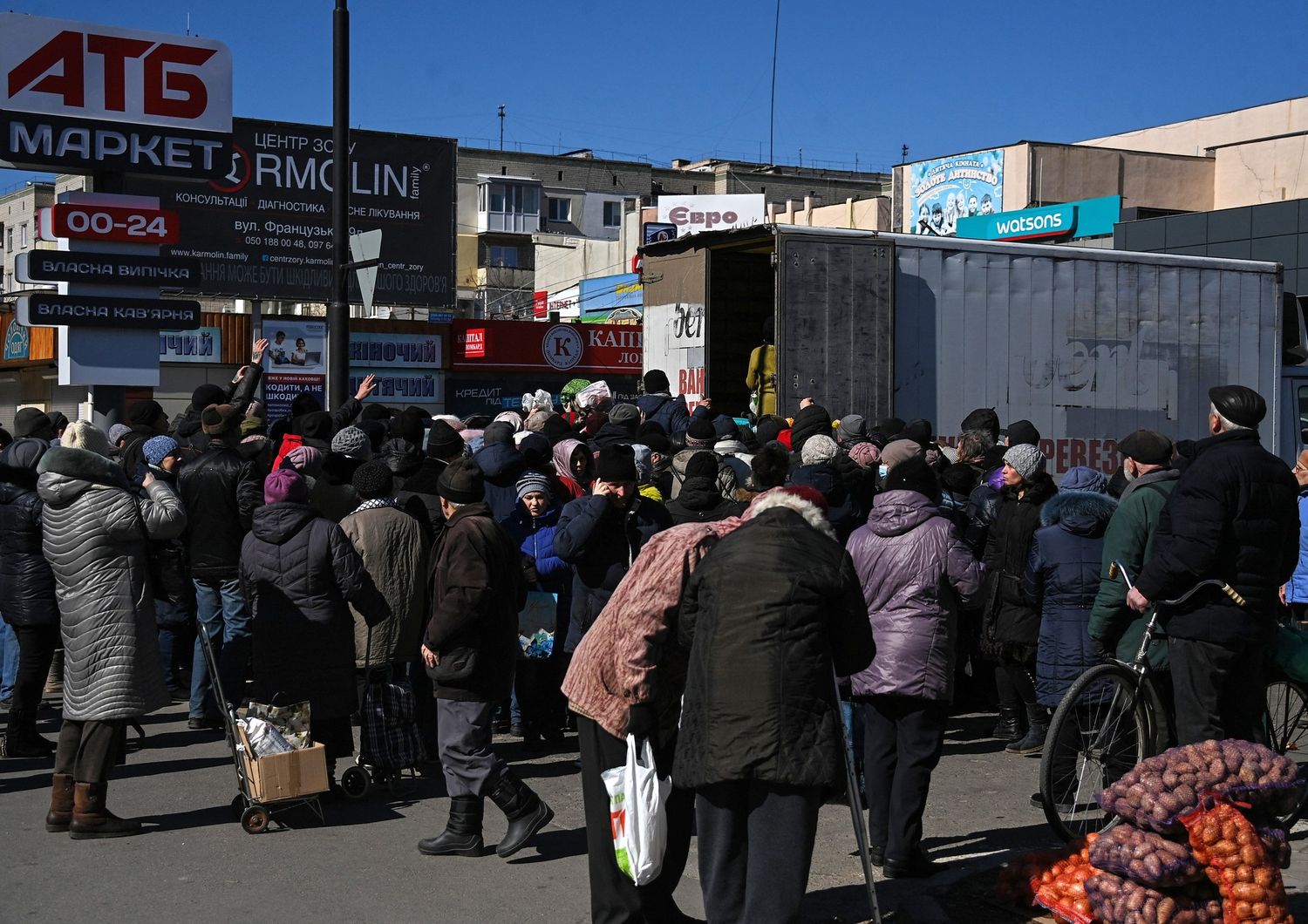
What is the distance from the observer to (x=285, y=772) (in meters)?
6.85

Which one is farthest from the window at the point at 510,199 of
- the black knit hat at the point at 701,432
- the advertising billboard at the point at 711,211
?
the black knit hat at the point at 701,432

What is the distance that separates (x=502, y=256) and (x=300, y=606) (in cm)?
7230

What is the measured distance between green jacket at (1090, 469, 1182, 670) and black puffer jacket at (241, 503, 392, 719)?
141 inches

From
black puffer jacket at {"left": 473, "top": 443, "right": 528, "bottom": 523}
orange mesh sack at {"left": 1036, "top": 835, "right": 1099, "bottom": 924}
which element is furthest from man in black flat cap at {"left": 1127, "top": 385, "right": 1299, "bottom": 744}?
black puffer jacket at {"left": 473, "top": 443, "right": 528, "bottom": 523}

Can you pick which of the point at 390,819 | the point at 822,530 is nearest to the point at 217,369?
the point at 390,819

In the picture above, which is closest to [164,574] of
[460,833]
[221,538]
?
[221,538]

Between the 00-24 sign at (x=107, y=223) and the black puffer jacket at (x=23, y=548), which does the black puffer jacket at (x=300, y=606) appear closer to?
the black puffer jacket at (x=23, y=548)

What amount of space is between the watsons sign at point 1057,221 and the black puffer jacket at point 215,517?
36.5 meters

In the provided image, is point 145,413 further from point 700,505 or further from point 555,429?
point 700,505

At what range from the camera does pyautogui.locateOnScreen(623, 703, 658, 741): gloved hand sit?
495 cm

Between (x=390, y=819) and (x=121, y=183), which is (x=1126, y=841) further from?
(x=121, y=183)

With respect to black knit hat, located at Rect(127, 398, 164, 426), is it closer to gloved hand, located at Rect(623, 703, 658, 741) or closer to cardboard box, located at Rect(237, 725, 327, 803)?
cardboard box, located at Rect(237, 725, 327, 803)

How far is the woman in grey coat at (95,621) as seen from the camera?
6.64 metres

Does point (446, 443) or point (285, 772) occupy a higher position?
point (446, 443)
